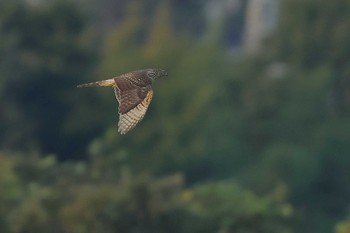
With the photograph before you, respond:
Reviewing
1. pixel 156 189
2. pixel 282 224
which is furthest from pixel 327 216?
pixel 156 189

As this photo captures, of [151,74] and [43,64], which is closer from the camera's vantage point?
[151,74]

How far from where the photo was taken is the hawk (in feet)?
63.3

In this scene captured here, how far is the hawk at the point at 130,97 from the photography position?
19297 mm

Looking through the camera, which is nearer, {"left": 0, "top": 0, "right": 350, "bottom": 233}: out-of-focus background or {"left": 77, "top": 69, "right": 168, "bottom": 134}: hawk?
{"left": 77, "top": 69, "right": 168, "bottom": 134}: hawk

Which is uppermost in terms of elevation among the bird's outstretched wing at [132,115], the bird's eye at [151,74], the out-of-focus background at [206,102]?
the out-of-focus background at [206,102]

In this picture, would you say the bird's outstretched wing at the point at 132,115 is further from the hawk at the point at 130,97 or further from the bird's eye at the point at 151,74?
the bird's eye at the point at 151,74

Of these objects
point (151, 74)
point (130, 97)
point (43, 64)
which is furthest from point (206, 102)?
point (130, 97)

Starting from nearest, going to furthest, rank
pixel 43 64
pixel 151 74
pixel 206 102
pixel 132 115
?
pixel 132 115 → pixel 151 74 → pixel 43 64 → pixel 206 102

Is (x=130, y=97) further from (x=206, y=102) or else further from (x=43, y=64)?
(x=206, y=102)

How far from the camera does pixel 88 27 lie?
2026 inches

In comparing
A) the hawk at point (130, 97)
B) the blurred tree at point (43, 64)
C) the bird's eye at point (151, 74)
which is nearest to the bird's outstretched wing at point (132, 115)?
the hawk at point (130, 97)

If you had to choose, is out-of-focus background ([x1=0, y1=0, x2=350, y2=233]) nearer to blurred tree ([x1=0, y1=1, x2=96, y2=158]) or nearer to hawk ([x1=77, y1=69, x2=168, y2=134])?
blurred tree ([x1=0, y1=1, x2=96, y2=158])

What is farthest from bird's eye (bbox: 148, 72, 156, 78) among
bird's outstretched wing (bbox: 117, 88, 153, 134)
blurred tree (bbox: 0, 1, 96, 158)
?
blurred tree (bbox: 0, 1, 96, 158)

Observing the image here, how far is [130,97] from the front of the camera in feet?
63.8
